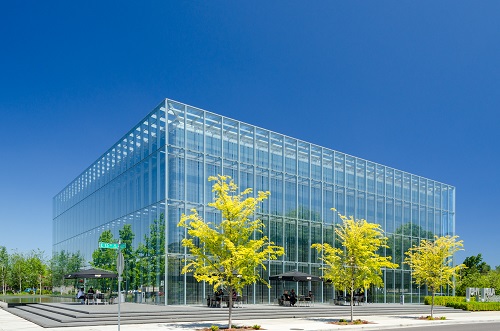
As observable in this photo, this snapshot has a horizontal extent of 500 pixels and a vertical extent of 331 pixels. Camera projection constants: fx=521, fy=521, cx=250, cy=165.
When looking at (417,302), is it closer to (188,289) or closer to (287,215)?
(287,215)

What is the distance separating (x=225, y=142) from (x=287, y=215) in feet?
29.7

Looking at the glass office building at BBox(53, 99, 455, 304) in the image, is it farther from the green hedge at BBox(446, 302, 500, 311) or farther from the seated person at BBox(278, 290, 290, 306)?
the green hedge at BBox(446, 302, 500, 311)

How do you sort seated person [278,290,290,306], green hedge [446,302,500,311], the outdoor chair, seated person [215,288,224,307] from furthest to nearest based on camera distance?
green hedge [446,302,500,311], seated person [278,290,290,306], the outdoor chair, seated person [215,288,224,307]

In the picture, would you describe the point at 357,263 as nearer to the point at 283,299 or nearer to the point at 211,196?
the point at 283,299

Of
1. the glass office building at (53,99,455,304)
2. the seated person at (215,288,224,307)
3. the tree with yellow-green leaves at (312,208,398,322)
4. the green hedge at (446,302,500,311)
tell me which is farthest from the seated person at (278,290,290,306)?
the green hedge at (446,302,500,311)

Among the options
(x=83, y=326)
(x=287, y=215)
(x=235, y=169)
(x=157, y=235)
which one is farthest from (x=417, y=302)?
(x=83, y=326)

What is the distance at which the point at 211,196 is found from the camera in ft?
135

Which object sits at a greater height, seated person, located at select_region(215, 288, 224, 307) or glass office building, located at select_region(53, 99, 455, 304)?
glass office building, located at select_region(53, 99, 455, 304)

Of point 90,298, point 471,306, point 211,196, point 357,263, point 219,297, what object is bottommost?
point 471,306

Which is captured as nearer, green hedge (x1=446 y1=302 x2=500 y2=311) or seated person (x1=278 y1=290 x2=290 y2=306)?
seated person (x1=278 y1=290 x2=290 y2=306)

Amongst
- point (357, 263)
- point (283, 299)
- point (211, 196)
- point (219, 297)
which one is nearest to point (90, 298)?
point (219, 297)

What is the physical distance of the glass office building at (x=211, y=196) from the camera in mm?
39062

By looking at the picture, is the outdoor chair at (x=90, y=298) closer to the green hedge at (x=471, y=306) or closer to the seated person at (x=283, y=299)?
the seated person at (x=283, y=299)

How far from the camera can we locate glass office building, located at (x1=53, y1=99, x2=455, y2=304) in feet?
128
